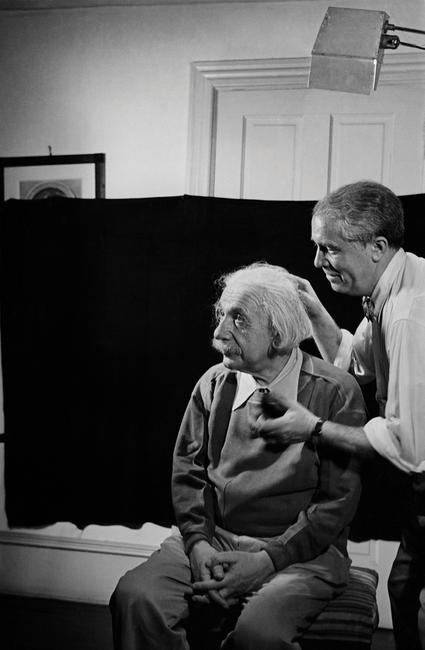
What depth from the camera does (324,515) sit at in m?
1.88

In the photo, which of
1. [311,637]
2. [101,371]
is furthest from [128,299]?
[311,637]

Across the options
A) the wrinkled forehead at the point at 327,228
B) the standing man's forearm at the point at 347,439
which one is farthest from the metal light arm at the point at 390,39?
the standing man's forearm at the point at 347,439

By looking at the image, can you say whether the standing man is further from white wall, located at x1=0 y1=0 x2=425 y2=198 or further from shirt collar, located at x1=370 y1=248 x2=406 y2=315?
white wall, located at x1=0 y1=0 x2=425 y2=198

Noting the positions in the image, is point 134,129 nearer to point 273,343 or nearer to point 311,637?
point 273,343

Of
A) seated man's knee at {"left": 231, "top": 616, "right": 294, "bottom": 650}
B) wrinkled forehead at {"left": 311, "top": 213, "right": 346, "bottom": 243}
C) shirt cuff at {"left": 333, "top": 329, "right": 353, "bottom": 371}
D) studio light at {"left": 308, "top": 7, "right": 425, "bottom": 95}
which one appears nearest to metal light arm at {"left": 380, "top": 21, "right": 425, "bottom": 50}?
studio light at {"left": 308, "top": 7, "right": 425, "bottom": 95}

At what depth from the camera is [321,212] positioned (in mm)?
1911

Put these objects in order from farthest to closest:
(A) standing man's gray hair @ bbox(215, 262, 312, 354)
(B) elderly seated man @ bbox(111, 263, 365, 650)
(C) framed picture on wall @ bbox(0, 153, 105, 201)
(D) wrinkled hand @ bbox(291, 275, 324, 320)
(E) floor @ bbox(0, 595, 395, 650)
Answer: (C) framed picture on wall @ bbox(0, 153, 105, 201) → (E) floor @ bbox(0, 595, 395, 650) → (D) wrinkled hand @ bbox(291, 275, 324, 320) → (A) standing man's gray hair @ bbox(215, 262, 312, 354) → (B) elderly seated man @ bbox(111, 263, 365, 650)

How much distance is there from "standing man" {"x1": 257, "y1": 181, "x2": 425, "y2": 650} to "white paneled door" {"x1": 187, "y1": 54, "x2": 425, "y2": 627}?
0.25m

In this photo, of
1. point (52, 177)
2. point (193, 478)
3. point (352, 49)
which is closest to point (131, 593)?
point (193, 478)

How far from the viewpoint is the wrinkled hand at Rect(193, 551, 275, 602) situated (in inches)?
73.0

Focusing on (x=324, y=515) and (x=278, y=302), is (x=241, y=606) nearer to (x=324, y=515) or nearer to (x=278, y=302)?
(x=324, y=515)

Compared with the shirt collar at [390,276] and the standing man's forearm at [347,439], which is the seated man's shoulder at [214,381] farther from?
the shirt collar at [390,276]

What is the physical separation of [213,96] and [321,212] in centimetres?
59

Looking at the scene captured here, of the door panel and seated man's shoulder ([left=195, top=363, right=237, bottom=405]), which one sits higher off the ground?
the door panel
